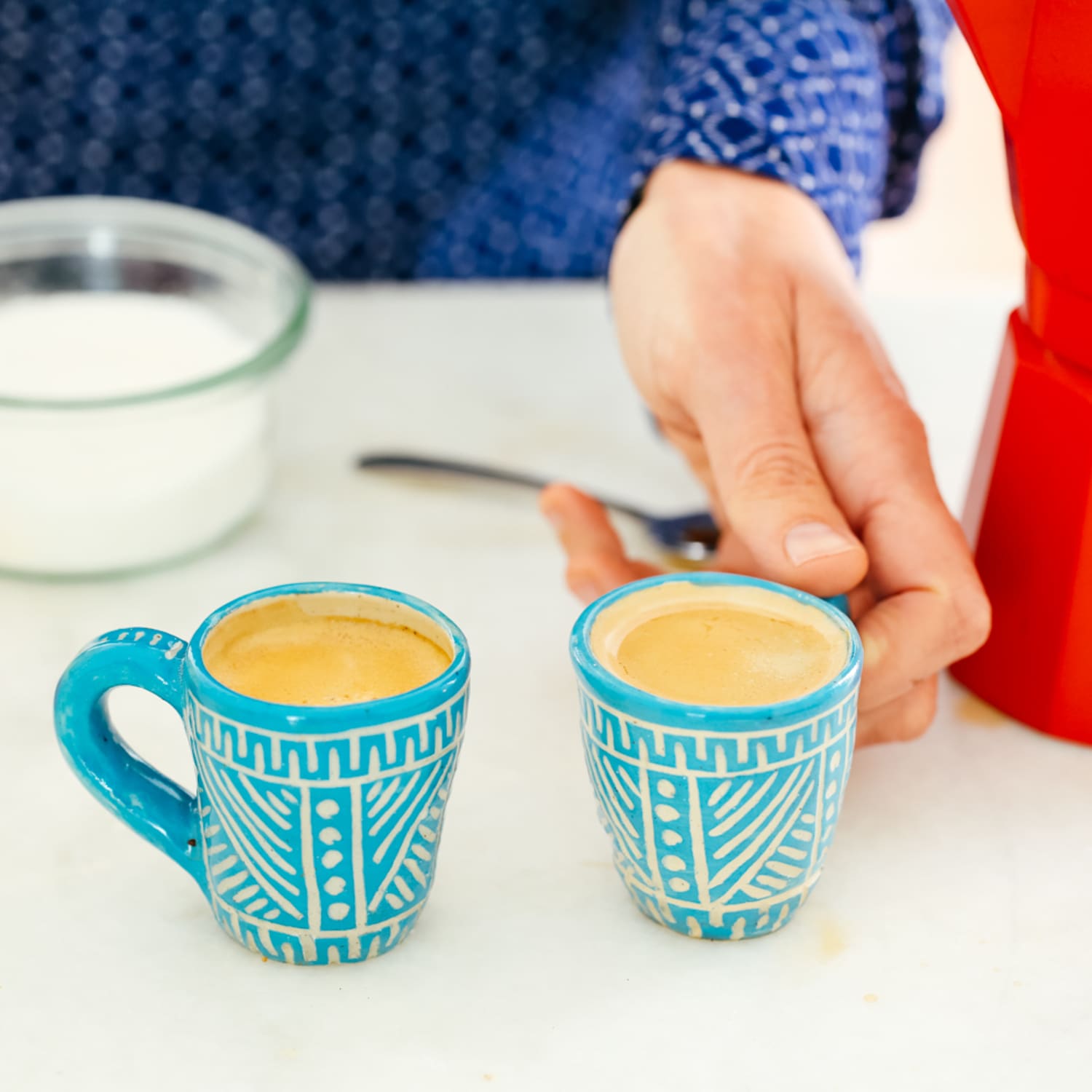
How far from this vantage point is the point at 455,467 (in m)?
0.81

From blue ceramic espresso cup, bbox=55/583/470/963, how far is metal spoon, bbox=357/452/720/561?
0.92 ft

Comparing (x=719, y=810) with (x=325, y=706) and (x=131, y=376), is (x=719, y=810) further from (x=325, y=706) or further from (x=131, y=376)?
(x=131, y=376)

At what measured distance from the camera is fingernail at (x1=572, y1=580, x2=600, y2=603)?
634mm

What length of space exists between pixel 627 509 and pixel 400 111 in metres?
0.40

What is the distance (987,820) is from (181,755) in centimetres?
33

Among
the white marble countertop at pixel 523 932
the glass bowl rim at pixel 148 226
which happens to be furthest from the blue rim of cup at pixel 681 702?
the glass bowl rim at pixel 148 226

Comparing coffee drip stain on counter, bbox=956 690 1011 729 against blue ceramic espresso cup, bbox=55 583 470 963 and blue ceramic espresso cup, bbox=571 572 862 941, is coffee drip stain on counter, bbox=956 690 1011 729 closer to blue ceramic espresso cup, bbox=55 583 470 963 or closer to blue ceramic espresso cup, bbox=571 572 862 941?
blue ceramic espresso cup, bbox=571 572 862 941

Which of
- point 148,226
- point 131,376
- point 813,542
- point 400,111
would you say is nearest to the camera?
point 813,542

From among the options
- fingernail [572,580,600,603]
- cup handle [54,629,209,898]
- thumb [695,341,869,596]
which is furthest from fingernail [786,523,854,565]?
cup handle [54,629,209,898]

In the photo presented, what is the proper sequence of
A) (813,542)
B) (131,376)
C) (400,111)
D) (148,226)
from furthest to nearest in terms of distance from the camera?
(400,111) < (148,226) < (131,376) < (813,542)

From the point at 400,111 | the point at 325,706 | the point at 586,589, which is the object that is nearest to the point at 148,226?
the point at 400,111

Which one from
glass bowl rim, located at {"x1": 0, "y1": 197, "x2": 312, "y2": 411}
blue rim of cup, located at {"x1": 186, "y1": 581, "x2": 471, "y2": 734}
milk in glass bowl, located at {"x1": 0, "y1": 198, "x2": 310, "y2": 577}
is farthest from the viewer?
glass bowl rim, located at {"x1": 0, "y1": 197, "x2": 312, "y2": 411}

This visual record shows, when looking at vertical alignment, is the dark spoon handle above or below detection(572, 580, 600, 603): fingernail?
below

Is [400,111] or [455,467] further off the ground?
[400,111]
